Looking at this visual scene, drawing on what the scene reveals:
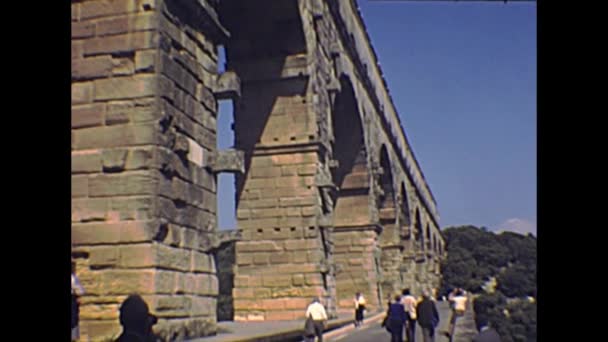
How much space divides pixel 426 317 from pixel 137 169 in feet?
17.7

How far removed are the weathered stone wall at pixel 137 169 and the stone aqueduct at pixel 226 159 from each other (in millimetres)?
14

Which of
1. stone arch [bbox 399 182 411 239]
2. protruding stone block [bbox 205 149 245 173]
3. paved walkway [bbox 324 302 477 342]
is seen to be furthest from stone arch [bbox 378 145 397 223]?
protruding stone block [bbox 205 149 245 173]

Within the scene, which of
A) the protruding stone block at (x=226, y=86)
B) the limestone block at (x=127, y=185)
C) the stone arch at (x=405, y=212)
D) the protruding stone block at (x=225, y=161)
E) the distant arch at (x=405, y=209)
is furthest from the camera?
the distant arch at (x=405, y=209)

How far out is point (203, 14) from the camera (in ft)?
26.2

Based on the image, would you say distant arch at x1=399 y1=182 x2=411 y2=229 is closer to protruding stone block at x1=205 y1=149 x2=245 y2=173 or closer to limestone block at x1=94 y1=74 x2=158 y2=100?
protruding stone block at x1=205 y1=149 x2=245 y2=173

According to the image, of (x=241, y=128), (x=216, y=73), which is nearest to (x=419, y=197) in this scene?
(x=241, y=128)

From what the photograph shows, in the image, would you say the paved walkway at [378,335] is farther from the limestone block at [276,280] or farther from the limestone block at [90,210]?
the limestone block at [90,210]

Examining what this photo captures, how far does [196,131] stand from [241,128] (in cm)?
588

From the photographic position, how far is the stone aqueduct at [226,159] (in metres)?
6.64

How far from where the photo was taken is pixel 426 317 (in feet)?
33.5

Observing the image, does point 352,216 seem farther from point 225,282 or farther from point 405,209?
point 225,282

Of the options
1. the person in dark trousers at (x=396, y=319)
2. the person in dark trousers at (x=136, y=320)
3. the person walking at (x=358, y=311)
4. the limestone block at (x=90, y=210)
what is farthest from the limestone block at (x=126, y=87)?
the person walking at (x=358, y=311)

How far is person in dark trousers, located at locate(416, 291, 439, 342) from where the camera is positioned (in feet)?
33.4
